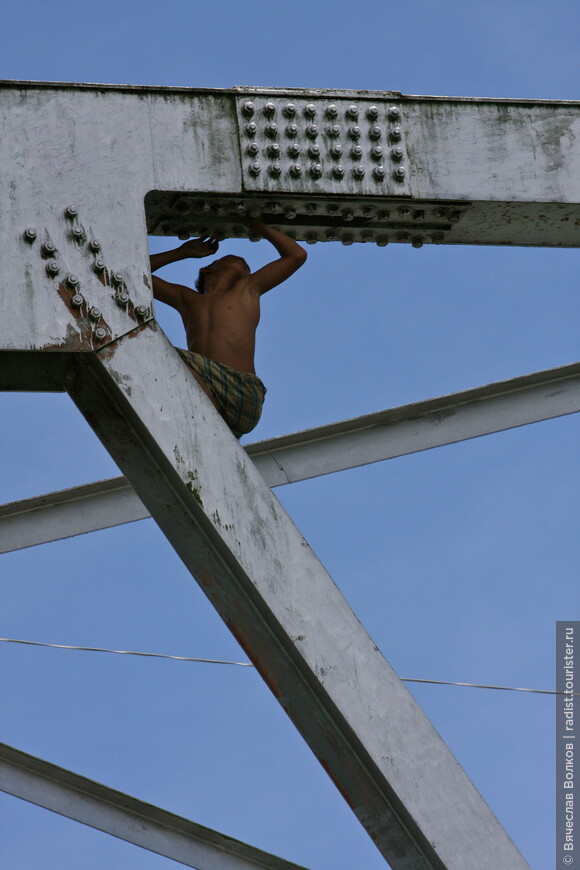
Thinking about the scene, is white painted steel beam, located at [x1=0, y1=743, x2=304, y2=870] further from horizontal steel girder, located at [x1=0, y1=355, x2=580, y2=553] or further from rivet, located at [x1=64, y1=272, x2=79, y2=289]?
rivet, located at [x1=64, y1=272, x2=79, y2=289]

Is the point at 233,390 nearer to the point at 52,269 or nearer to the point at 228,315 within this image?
the point at 228,315

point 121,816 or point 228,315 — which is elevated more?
point 228,315

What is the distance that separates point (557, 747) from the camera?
9914 mm

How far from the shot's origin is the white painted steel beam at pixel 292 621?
4934mm

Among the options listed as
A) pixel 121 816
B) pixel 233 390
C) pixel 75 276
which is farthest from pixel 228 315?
pixel 121 816

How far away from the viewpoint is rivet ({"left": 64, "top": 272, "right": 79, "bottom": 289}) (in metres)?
5.23

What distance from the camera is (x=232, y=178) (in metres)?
5.69

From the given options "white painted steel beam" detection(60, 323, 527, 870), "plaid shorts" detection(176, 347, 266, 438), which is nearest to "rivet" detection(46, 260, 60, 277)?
"white painted steel beam" detection(60, 323, 527, 870)

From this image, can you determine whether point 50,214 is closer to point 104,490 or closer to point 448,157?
point 448,157

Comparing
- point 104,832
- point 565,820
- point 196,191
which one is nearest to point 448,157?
point 196,191

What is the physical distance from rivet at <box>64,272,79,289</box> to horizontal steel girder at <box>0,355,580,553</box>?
7.50 feet

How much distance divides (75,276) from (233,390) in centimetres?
115

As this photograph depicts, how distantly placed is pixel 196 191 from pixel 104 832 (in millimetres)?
4153

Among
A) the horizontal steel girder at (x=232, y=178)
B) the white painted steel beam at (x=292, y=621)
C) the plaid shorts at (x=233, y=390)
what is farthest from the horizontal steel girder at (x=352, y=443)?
the white painted steel beam at (x=292, y=621)
